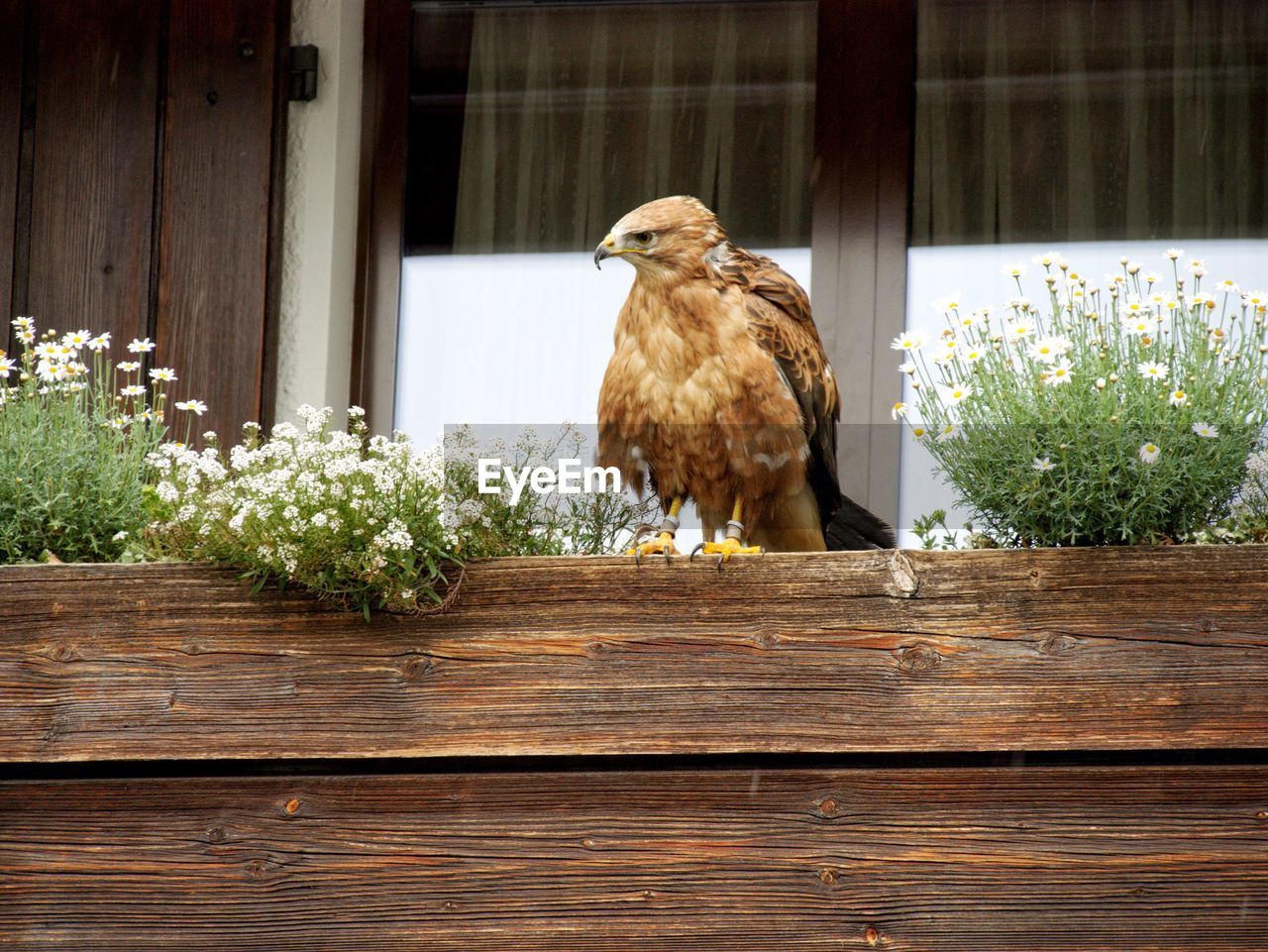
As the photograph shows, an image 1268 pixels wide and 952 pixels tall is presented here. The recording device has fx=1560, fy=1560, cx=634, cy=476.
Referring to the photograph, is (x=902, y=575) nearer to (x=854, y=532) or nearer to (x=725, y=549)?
(x=725, y=549)

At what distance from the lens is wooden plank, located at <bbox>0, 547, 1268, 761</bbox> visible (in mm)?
2424

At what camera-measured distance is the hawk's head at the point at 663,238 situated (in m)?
2.82

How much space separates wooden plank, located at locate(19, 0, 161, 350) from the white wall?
321mm

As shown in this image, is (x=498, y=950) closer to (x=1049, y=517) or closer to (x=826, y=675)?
(x=826, y=675)

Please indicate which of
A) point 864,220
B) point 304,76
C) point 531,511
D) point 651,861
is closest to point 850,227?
point 864,220

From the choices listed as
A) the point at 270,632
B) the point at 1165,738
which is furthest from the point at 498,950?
the point at 1165,738

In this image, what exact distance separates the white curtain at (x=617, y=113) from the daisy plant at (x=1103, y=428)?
4.21ft

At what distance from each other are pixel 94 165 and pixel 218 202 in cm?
32

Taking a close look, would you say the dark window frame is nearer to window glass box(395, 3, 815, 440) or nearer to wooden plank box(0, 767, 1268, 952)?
window glass box(395, 3, 815, 440)

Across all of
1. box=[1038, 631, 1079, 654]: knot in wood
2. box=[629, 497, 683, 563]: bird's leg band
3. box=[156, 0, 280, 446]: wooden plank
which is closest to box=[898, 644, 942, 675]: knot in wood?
box=[1038, 631, 1079, 654]: knot in wood

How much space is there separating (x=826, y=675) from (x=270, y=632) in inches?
36.6

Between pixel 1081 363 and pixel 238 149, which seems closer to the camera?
pixel 1081 363

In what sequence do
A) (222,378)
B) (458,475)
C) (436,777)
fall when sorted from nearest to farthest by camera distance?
(436,777), (458,475), (222,378)

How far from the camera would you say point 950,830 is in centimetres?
243
